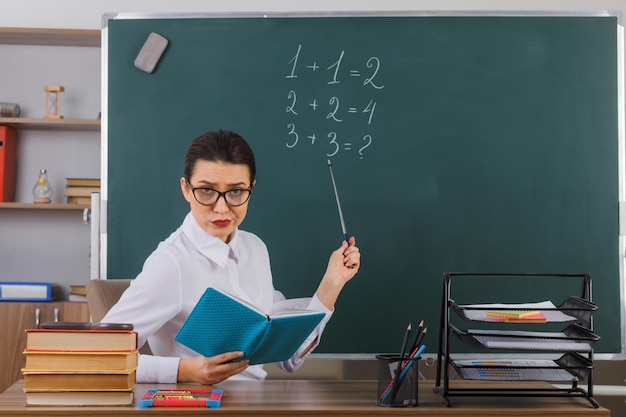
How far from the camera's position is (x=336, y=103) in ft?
9.39

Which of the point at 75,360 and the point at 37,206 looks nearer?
the point at 75,360

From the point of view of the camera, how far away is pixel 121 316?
2.20 m

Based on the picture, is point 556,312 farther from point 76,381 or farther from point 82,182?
point 82,182

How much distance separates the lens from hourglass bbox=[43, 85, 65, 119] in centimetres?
362

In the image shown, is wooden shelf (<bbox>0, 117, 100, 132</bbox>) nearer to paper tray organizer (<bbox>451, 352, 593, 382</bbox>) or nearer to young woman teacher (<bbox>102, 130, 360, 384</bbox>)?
young woman teacher (<bbox>102, 130, 360, 384</bbox>)

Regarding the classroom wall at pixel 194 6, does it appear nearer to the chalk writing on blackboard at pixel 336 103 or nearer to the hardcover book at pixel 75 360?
the chalk writing on blackboard at pixel 336 103

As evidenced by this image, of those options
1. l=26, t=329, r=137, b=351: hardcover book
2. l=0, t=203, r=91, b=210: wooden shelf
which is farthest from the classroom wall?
l=26, t=329, r=137, b=351: hardcover book

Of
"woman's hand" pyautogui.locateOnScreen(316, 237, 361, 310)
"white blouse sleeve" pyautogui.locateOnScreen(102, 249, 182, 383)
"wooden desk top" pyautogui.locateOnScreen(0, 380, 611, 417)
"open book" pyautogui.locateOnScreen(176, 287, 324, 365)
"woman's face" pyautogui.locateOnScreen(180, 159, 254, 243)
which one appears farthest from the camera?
"woman's hand" pyautogui.locateOnScreen(316, 237, 361, 310)

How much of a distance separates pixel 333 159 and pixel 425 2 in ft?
4.33

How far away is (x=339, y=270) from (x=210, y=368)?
910 mm

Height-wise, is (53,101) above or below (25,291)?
above

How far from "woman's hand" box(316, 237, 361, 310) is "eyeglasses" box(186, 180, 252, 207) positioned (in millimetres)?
392

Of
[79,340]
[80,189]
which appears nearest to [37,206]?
[80,189]

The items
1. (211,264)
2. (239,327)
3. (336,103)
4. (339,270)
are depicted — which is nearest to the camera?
(239,327)
